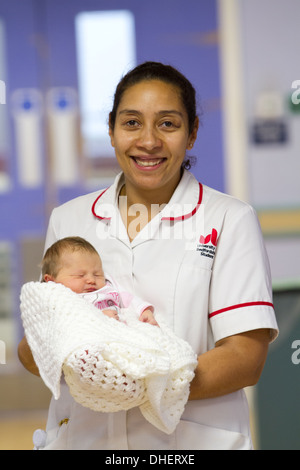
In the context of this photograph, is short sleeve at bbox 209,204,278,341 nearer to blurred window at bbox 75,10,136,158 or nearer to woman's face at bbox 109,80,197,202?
woman's face at bbox 109,80,197,202

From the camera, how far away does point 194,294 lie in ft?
5.13

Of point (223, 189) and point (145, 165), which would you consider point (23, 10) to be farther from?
point (145, 165)

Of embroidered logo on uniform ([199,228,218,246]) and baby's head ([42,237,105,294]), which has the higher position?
embroidered logo on uniform ([199,228,218,246])

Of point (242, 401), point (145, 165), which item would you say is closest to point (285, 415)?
point (242, 401)

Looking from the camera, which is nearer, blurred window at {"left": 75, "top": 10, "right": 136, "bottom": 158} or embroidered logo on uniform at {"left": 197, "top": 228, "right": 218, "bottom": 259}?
embroidered logo on uniform at {"left": 197, "top": 228, "right": 218, "bottom": 259}

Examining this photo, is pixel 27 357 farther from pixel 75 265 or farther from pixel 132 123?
pixel 132 123

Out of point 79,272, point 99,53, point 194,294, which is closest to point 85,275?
point 79,272

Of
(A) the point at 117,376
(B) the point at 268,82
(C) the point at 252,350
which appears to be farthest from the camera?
(B) the point at 268,82

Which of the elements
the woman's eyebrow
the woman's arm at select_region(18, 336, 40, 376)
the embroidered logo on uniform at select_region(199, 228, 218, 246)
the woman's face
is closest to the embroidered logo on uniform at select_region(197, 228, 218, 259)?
the embroidered logo on uniform at select_region(199, 228, 218, 246)

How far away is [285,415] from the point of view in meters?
2.52

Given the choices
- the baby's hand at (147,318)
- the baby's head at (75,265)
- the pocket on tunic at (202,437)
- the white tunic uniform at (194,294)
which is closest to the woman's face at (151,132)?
the white tunic uniform at (194,294)

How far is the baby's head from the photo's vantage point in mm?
1567

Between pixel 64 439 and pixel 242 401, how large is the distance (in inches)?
16.5
